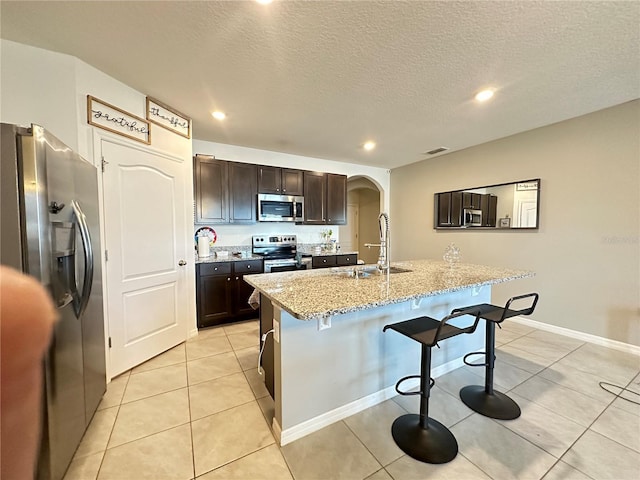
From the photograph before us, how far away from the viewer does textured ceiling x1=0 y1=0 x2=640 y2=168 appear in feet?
4.83

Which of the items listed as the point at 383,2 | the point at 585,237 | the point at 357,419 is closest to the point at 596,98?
the point at 585,237

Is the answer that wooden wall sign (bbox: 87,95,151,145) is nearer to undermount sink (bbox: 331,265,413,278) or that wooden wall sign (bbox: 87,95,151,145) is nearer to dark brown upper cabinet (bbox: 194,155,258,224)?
dark brown upper cabinet (bbox: 194,155,258,224)

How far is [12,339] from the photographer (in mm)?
269

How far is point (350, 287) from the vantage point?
1.64 metres

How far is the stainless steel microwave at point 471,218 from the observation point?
379 centimetres

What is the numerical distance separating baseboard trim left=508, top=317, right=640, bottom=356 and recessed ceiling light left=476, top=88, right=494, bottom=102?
274 cm

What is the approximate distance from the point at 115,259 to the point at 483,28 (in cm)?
313

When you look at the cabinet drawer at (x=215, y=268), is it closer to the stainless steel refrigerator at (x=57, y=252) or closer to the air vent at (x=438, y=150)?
the stainless steel refrigerator at (x=57, y=252)

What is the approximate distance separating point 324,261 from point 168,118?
8.73ft

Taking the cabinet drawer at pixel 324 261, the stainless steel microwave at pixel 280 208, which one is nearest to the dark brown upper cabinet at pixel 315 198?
the stainless steel microwave at pixel 280 208

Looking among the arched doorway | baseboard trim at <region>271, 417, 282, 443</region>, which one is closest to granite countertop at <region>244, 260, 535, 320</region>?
baseboard trim at <region>271, 417, 282, 443</region>

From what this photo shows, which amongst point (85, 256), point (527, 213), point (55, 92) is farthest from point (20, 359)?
point (527, 213)

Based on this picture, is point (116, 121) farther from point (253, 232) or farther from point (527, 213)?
point (527, 213)

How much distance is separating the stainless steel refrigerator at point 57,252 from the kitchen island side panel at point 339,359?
1.02 metres
